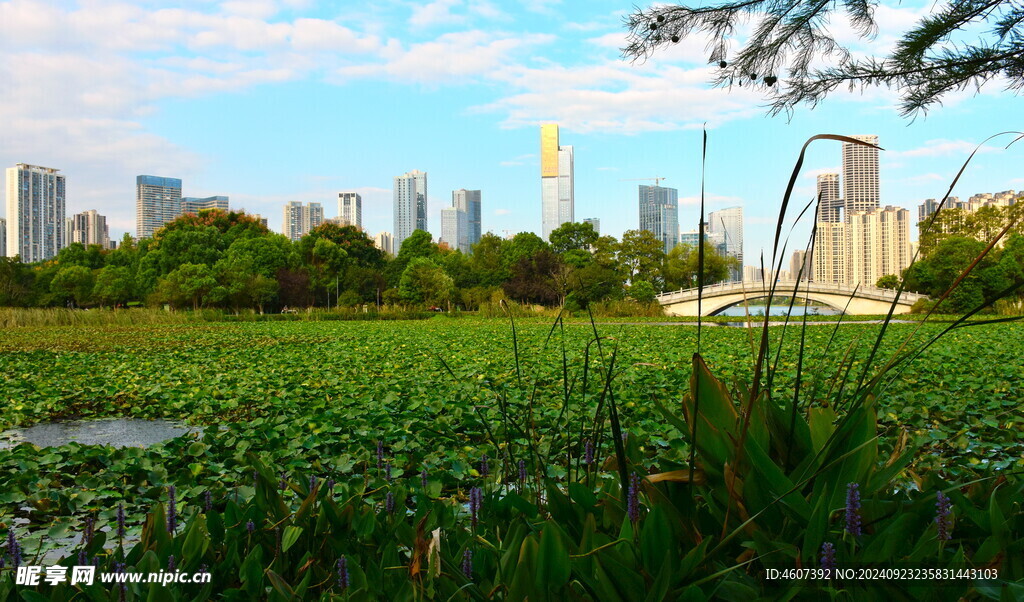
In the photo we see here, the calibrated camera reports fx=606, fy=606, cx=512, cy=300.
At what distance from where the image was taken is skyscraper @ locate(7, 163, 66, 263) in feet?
260

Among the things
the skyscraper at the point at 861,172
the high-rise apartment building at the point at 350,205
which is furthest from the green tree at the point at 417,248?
the high-rise apartment building at the point at 350,205

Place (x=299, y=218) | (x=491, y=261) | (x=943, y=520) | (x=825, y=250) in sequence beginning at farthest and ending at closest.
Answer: (x=299, y=218) → (x=491, y=261) → (x=825, y=250) → (x=943, y=520)

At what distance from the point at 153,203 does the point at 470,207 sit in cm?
6829

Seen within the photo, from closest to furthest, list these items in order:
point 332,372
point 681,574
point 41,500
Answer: point 681,574 < point 41,500 < point 332,372

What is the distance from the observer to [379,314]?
23062mm

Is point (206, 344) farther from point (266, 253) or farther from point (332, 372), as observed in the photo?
point (266, 253)

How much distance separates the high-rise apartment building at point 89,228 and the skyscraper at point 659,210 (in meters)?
83.5

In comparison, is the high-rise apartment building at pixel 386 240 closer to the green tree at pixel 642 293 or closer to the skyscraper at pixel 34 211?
the skyscraper at pixel 34 211

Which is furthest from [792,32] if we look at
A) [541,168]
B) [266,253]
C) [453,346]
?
[541,168]

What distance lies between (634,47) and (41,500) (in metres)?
3.12

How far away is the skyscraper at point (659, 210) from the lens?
3703 inches

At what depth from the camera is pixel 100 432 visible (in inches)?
145

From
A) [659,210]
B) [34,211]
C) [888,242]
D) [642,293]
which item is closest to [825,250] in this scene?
[642,293]

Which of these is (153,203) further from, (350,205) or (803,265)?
(803,265)
